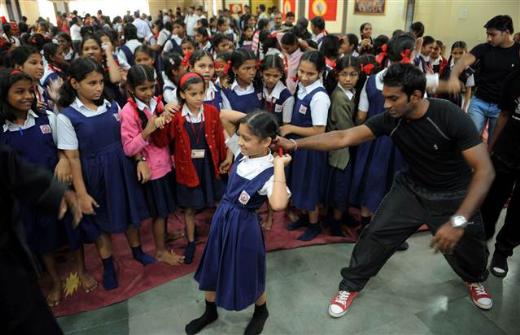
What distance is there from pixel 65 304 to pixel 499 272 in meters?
2.95

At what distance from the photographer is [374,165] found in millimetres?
2902

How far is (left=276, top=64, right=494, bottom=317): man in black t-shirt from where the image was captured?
1840 millimetres

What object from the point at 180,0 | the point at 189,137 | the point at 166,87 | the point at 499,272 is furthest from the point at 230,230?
the point at 180,0

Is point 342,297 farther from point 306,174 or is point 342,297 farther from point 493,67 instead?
point 493,67

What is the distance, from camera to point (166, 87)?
10.6 ft

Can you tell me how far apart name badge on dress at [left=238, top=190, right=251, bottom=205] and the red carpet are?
A: 1.08 metres

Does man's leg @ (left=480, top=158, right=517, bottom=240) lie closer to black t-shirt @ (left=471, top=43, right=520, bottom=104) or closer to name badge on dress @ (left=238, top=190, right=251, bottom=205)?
black t-shirt @ (left=471, top=43, right=520, bottom=104)

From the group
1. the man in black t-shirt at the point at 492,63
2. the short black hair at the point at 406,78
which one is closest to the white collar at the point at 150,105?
the short black hair at the point at 406,78

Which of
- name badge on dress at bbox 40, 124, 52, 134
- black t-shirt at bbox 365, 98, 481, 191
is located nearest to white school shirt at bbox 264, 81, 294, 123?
black t-shirt at bbox 365, 98, 481, 191

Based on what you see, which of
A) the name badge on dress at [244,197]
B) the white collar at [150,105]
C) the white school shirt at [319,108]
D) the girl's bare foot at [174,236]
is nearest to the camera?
the name badge on dress at [244,197]

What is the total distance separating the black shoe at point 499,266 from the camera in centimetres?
264

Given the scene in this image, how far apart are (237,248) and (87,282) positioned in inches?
51.3

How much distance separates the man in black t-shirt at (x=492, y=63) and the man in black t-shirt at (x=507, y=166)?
3.16 ft

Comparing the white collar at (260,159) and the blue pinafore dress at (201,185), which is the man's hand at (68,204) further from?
the blue pinafore dress at (201,185)
